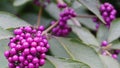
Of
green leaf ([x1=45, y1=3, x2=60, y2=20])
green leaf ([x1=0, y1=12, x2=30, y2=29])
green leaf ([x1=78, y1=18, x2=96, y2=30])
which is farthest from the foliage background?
green leaf ([x1=45, y1=3, x2=60, y2=20])

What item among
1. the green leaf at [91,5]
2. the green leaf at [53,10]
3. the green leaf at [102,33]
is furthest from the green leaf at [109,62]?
the green leaf at [53,10]

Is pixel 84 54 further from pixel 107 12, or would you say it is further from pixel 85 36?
pixel 107 12

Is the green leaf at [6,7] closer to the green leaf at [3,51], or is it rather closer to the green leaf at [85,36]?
the green leaf at [85,36]

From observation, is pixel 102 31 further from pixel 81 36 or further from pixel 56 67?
pixel 56 67

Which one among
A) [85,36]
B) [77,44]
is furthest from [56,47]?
[77,44]

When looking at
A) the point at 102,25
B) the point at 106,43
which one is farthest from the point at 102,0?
the point at 106,43

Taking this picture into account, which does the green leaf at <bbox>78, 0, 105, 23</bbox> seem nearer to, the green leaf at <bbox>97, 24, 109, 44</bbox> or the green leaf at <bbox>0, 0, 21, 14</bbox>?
the green leaf at <bbox>97, 24, 109, 44</bbox>

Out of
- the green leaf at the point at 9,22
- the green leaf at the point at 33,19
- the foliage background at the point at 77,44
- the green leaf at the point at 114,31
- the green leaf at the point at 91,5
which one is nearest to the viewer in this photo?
the foliage background at the point at 77,44
